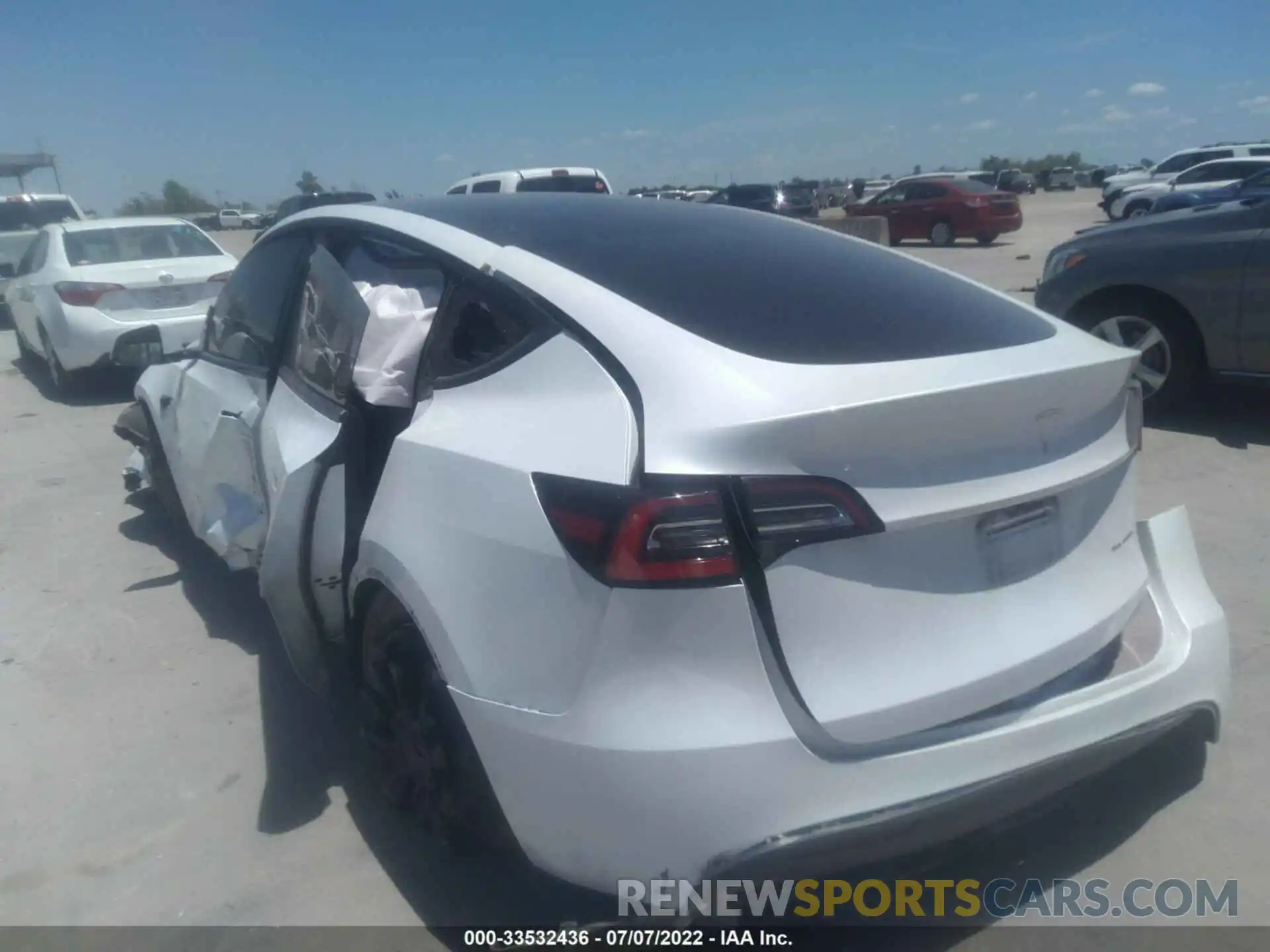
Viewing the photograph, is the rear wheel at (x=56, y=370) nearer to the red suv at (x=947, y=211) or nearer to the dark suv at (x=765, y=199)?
the red suv at (x=947, y=211)

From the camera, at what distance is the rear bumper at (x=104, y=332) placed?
28.3 feet

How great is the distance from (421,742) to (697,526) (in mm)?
1153

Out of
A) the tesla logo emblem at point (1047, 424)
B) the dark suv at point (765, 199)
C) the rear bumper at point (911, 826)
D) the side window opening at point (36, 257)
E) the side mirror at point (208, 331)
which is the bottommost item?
the dark suv at point (765, 199)

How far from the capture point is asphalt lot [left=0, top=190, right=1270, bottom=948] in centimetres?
266

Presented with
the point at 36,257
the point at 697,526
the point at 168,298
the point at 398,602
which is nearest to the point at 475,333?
the point at 398,602

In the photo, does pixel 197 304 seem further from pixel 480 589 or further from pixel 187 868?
pixel 480 589

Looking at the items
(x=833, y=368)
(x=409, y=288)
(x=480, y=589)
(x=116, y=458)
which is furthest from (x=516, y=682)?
(x=116, y=458)

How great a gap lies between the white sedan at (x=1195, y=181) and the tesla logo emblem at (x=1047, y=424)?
18960 mm

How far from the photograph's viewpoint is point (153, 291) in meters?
8.74

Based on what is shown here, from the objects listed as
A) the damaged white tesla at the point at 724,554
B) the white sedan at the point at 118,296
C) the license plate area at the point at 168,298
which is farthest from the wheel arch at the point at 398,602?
the license plate area at the point at 168,298

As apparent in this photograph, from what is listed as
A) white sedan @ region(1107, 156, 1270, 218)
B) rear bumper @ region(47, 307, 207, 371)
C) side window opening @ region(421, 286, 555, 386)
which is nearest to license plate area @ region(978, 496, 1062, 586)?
side window opening @ region(421, 286, 555, 386)

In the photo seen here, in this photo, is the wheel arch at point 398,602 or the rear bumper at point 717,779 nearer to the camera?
the rear bumper at point 717,779

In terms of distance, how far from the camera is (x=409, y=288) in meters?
2.99

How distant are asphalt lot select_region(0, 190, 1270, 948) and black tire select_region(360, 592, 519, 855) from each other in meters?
0.19
